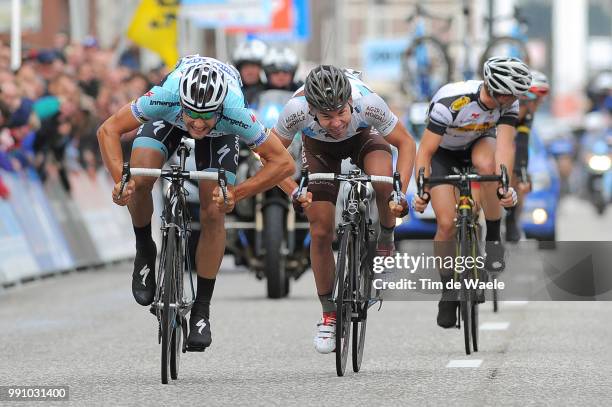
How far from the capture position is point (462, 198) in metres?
12.0

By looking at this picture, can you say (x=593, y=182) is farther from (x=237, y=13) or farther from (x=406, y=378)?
(x=406, y=378)

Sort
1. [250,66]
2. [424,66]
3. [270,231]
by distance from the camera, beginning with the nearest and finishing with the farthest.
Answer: [270,231] < [250,66] < [424,66]

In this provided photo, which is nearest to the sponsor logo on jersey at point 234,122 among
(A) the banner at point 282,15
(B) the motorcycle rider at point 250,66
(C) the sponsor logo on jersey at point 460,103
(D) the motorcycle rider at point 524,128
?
(C) the sponsor logo on jersey at point 460,103

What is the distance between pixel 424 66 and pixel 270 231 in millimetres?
16231

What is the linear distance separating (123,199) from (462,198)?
115 inches

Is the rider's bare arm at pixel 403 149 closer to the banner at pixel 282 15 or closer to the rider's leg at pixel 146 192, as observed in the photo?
the rider's leg at pixel 146 192

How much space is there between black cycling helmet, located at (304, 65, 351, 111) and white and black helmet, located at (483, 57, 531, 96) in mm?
1958

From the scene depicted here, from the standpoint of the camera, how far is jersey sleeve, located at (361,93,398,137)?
35.7 ft

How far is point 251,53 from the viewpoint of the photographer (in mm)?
17672

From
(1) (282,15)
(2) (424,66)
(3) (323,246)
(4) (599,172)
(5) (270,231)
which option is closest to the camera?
(3) (323,246)

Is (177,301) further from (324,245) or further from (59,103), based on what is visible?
(59,103)

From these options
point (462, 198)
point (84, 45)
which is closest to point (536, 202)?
point (84, 45)

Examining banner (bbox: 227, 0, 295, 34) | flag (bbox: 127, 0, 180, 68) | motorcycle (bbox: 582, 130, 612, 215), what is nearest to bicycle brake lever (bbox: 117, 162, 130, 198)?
flag (bbox: 127, 0, 180, 68)

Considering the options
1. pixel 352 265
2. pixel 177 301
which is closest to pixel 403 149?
pixel 352 265
